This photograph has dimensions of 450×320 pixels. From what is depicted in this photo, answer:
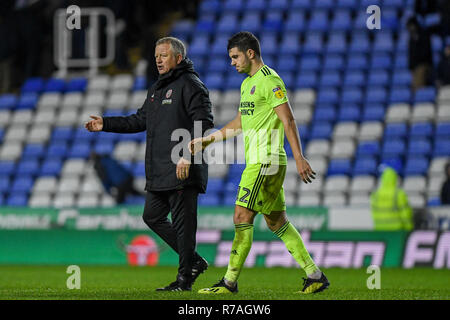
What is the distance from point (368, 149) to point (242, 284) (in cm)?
872

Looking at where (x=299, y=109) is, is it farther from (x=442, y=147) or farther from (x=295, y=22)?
(x=442, y=147)

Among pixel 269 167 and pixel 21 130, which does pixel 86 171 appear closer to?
pixel 21 130

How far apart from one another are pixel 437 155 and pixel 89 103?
26.4 feet

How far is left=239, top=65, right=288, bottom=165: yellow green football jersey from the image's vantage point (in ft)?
23.5

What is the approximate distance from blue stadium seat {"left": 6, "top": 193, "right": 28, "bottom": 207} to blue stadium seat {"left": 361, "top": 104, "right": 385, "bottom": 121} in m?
7.04

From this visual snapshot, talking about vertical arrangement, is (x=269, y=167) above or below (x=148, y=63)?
below

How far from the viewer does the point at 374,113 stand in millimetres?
18031

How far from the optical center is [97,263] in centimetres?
1466

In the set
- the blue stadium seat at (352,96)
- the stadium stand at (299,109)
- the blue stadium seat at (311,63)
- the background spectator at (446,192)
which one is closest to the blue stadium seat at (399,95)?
the stadium stand at (299,109)

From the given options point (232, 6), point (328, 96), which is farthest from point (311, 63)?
point (232, 6)

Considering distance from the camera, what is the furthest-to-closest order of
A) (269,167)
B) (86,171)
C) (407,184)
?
(86,171) → (407,184) → (269,167)

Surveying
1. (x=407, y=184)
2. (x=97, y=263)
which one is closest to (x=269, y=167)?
(x=97, y=263)

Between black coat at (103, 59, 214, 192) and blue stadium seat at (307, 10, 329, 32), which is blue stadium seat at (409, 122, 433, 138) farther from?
black coat at (103, 59, 214, 192)
